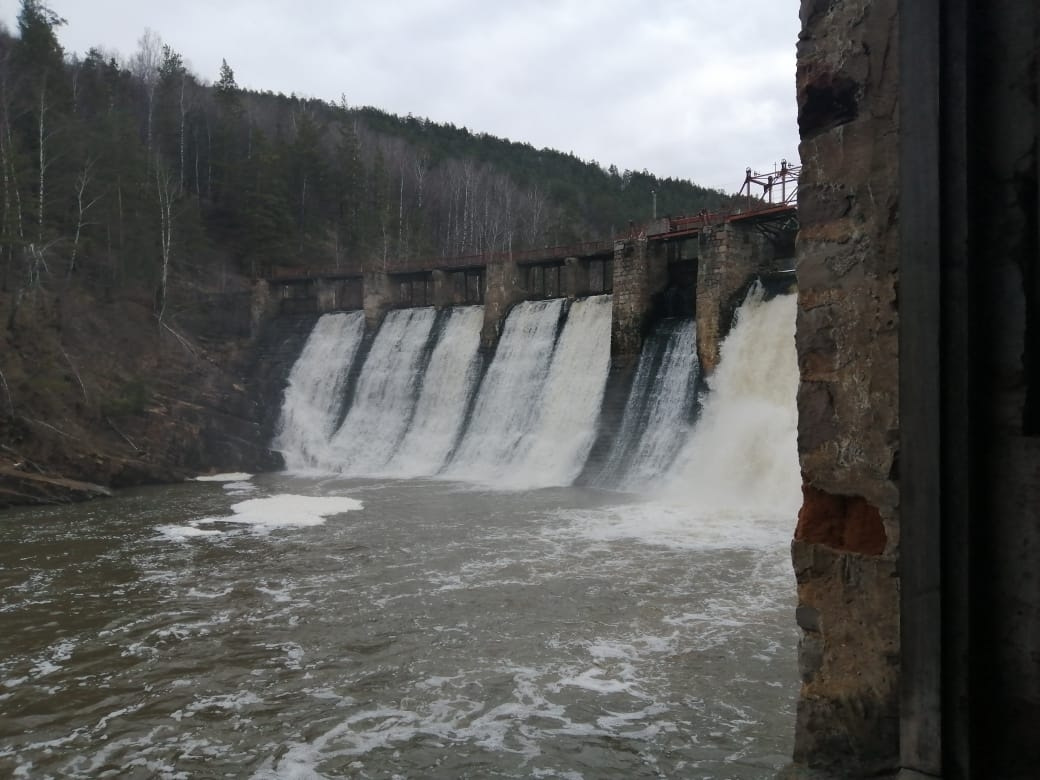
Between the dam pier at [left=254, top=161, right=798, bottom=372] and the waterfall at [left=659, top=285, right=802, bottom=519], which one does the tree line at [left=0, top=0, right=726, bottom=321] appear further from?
the waterfall at [left=659, top=285, right=802, bottom=519]

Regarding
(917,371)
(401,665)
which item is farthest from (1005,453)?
Answer: (401,665)

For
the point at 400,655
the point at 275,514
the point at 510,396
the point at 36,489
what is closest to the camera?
the point at 400,655

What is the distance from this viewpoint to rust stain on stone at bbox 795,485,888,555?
268 centimetres

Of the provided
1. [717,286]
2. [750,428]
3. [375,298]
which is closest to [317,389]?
[375,298]

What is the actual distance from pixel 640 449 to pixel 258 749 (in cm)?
1438

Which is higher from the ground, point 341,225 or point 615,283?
point 341,225

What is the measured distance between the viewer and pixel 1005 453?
2248 mm

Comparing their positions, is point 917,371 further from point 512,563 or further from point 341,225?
point 341,225

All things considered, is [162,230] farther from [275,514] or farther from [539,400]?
[275,514]

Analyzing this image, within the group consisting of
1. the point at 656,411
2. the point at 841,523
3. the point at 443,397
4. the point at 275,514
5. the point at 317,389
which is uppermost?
the point at 317,389

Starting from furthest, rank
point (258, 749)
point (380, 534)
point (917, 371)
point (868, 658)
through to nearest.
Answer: point (380, 534) < point (258, 749) < point (868, 658) < point (917, 371)

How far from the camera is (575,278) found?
25219 mm

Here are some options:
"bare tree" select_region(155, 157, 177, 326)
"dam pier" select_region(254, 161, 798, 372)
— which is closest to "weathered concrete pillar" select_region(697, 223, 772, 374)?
"dam pier" select_region(254, 161, 798, 372)

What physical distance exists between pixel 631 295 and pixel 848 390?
18557 millimetres
